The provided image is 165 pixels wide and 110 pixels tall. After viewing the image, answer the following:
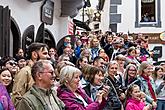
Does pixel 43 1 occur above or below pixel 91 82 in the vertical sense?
above

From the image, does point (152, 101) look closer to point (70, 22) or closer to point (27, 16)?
point (27, 16)

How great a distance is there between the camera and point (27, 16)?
39.7 feet

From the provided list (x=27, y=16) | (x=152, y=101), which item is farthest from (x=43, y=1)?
(x=152, y=101)

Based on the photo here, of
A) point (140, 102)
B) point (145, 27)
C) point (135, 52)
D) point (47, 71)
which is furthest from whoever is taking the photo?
point (145, 27)

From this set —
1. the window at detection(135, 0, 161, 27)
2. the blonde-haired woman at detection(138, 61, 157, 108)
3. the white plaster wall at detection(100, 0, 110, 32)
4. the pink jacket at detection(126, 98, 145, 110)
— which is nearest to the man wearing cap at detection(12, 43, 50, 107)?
the pink jacket at detection(126, 98, 145, 110)

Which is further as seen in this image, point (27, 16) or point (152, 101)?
point (27, 16)

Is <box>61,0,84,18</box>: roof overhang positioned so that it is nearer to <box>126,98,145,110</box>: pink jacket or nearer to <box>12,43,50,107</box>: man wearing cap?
<box>126,98,145,110</box>: pink jacket

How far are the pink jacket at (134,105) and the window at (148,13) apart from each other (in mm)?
19171

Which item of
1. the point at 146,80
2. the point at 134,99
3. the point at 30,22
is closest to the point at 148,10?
the point at 30,22

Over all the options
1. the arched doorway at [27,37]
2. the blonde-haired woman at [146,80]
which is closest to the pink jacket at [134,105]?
the blonde-haired woman at [146,80]

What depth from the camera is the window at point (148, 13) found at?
26.1 metres

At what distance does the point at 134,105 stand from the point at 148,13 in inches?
814

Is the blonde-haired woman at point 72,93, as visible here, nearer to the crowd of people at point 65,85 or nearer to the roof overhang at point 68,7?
the crowd of people at point 65,85

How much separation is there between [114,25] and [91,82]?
20341mm
